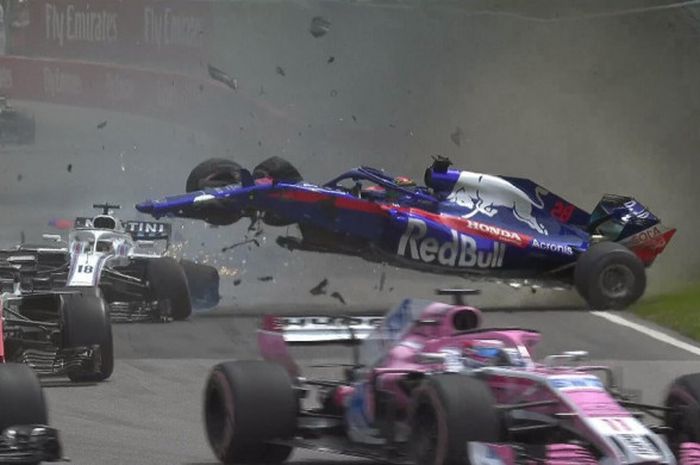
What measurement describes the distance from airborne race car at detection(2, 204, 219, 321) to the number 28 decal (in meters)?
4.50

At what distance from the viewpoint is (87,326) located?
15.9 m

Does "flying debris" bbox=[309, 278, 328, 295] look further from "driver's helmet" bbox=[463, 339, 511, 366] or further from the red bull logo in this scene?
"driver's helmet" bbox=[463, 339, 511, 366]

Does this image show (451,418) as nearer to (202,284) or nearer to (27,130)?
(202,284)

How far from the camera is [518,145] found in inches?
1019

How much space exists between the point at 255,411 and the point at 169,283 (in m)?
9.21

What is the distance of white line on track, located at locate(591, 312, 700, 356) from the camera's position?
1926cm

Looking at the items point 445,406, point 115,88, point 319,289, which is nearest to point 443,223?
point 319,289

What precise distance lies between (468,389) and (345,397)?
177cm

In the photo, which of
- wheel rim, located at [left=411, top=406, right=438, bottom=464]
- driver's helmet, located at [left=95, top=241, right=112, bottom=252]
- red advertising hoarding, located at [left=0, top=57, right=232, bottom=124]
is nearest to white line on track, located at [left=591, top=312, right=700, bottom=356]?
driver's helmet, located at [left=95, top=241, right=112, bottom=252]

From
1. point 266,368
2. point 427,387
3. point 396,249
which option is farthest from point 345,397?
point 396,249

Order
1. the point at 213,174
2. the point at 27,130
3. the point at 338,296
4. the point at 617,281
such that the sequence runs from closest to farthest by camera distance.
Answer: the point at 617,281 < the point at 213,174 < the point at 338,296 < the point at 27,130

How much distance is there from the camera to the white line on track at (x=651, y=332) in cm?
1926

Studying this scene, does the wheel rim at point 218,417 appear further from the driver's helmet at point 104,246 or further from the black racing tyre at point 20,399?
the driver's helmet at point 104,246

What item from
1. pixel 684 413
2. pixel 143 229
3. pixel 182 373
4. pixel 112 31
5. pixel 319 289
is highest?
pixel 112 31
